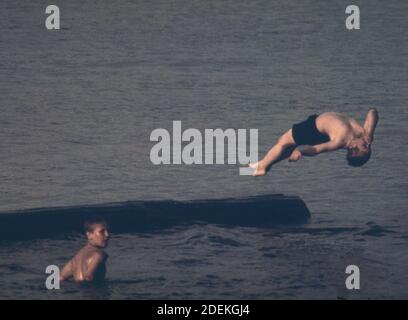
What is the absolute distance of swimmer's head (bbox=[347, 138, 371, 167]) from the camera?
14.5 m

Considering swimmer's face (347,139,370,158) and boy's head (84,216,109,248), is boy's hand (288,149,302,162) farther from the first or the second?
boy's head (84,216,109,248)

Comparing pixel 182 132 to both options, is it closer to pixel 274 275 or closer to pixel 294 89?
pixel 294 89

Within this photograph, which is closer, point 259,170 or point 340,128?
point 340,128

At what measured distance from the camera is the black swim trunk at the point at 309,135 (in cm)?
1456

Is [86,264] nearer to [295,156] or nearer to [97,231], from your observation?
[97,231]

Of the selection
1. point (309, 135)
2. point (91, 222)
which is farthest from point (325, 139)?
point (91, 222)

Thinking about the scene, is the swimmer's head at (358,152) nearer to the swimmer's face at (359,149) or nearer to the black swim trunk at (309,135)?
the swimmer's face at (359,149)

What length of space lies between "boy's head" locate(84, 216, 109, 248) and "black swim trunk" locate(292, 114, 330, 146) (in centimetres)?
260

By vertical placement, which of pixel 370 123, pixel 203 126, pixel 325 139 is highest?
pixel 203 126

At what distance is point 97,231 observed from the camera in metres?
12.9

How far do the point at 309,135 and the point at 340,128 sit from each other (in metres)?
0.46

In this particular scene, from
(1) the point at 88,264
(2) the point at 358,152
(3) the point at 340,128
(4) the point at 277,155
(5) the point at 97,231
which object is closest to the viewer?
(1) the point at 88,264

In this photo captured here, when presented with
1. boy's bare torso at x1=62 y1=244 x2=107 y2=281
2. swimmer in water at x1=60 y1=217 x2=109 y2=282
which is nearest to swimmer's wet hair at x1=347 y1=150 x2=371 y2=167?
swimmer in water at x1=60 y1=217 x2=109 y2=282

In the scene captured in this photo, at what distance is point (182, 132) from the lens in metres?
15.4
